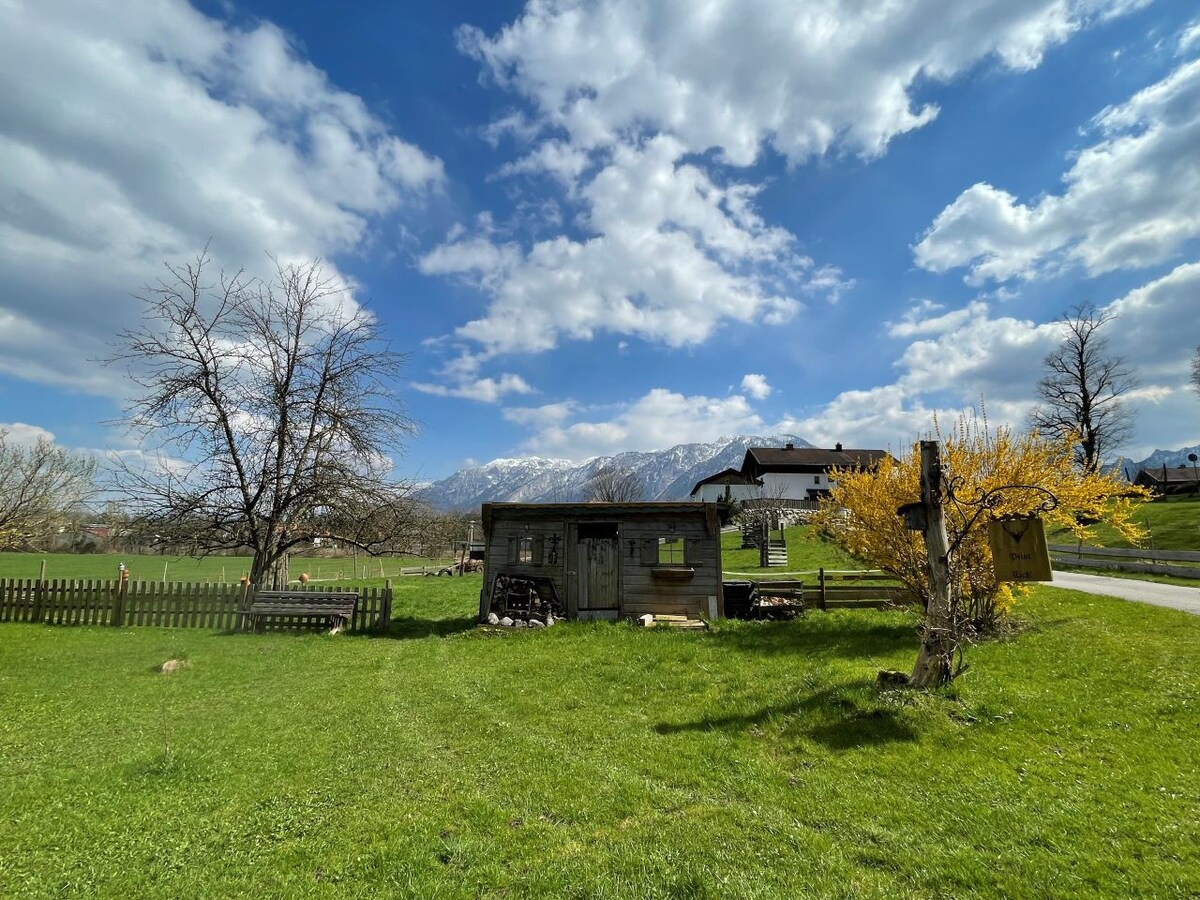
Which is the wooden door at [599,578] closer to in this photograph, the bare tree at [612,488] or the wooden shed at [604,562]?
the wooden shed at [604,562]

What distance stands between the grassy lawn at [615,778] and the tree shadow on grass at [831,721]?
0.05m

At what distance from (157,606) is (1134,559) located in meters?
42.0

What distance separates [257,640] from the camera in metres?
16.1

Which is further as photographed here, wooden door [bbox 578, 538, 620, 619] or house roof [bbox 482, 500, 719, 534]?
wooden door [bbox 578, 538, 620, 619]

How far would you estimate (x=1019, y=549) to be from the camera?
26.9ft

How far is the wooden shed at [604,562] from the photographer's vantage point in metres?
19.0

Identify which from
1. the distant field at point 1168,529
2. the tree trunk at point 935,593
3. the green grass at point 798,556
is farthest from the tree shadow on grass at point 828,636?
the distant field at point 1168,529

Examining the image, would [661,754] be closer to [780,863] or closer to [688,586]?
[780,863]

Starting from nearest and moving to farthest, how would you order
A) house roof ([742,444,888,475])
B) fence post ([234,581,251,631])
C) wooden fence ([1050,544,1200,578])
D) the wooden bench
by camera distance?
the wooden bench < fence post ([234,581,251,631]) < wooden fence ([1050,544,1200,578]) < house roof ([742,444,888,475])

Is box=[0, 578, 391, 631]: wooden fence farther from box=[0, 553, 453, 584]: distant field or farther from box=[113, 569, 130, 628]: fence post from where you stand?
box=[0, 553, 453, 584]: distant field

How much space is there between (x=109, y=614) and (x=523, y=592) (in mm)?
13069

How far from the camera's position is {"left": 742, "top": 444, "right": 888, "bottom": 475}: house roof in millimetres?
74562

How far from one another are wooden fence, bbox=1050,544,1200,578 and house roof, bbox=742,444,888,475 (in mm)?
39665

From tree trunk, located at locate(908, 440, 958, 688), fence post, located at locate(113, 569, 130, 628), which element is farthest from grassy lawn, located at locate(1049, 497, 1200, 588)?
fence post, located at locate(113, 569, 130, 628)
